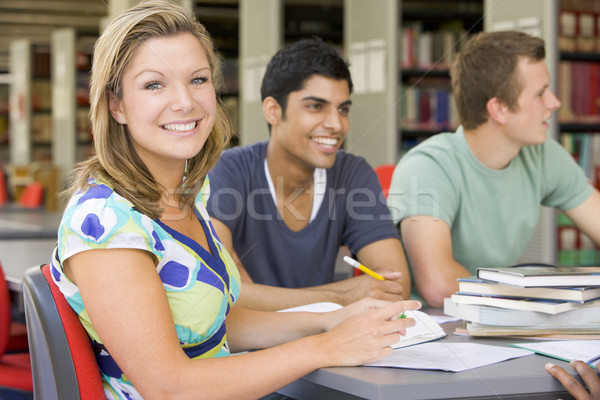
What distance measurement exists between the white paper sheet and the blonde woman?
0.04 m

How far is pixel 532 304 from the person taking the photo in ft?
4.13

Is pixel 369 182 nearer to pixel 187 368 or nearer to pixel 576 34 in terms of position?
pixel 187 368

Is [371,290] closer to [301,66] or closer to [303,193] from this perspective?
[303,193]

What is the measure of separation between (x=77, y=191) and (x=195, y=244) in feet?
0.68

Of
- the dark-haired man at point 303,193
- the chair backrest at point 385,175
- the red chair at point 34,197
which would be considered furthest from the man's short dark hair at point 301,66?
the red chair at point 34,197

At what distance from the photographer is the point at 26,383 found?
5.99 feet

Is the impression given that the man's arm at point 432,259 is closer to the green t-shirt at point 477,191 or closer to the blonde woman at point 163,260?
the green t-shirt at point 477,191

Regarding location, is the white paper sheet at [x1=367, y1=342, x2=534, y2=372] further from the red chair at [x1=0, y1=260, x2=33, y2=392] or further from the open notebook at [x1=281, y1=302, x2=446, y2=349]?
the red chair at [x1=0, y1=260, x2=33, y2=392]

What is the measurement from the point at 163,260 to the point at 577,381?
64 cm

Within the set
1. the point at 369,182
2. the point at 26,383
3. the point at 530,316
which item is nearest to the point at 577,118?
the point at 369,182

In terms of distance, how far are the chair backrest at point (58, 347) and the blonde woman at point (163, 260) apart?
0.02 meters

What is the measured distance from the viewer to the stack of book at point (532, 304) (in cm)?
126

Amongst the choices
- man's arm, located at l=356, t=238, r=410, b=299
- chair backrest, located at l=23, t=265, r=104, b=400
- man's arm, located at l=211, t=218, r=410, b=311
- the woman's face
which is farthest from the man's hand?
chair backrest, located at l=23, t=265, r=104, b=400

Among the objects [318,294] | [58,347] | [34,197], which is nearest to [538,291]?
[318,294]
